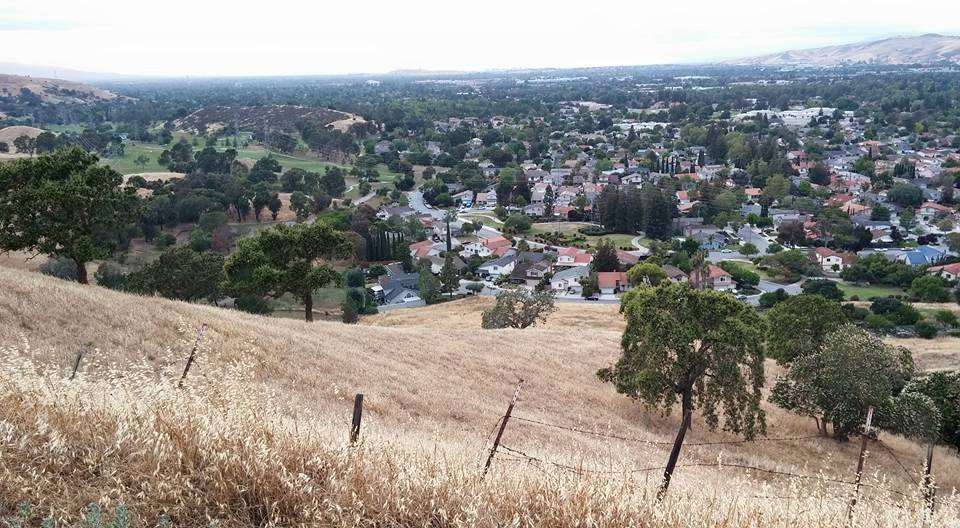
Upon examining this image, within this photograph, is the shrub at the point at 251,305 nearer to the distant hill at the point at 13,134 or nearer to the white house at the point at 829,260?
the white house at the point at 829,260

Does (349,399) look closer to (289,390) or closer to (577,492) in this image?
(289,390)

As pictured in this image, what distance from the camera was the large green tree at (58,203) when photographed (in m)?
13.5

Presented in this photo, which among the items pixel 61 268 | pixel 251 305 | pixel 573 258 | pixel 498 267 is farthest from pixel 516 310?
pixel 573 258

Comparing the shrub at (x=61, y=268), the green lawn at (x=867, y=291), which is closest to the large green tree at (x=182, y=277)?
the shrub at (x=61, y=268)

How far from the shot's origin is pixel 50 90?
14362 cm

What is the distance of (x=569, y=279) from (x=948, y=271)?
70.4 feet

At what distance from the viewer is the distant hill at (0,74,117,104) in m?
136

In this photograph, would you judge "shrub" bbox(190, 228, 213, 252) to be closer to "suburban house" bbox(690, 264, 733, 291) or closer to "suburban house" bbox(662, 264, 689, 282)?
"suburban house" bbox(662, 264, 689, 282)

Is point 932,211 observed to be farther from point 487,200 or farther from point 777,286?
point 487,200

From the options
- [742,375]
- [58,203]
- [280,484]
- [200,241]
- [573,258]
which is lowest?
[573,258]

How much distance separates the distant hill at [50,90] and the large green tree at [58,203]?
141107 millimetres

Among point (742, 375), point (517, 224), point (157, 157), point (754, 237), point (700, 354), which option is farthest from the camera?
point (157, 157)

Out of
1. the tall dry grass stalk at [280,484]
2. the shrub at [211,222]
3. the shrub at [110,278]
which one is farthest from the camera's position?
the shrub at [211,222]

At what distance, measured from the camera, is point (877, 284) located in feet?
128
